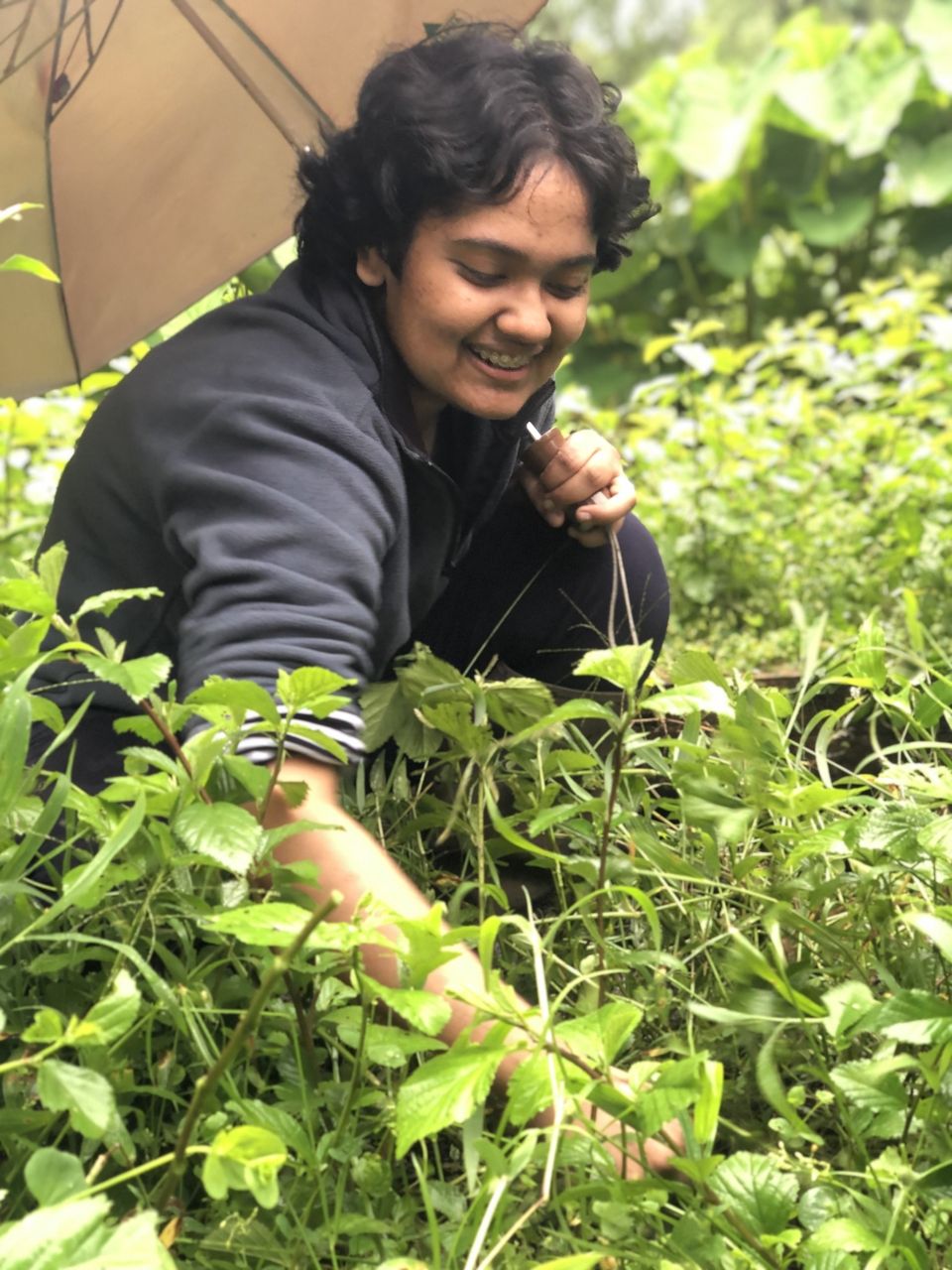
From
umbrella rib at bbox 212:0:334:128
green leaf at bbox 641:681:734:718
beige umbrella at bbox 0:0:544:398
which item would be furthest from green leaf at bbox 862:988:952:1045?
umbrella rib at bbox 212:0:334:128

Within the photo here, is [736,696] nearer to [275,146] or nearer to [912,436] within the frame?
[275,146]

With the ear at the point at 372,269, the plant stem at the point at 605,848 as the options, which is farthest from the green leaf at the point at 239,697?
the ear at the point at 372,269

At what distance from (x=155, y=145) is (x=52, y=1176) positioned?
1.44 m

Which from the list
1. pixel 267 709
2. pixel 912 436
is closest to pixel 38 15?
pixel 267 709

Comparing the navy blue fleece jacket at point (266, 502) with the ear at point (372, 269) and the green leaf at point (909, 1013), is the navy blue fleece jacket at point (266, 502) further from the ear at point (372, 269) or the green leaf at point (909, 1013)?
the green leaf at point (909, 1013)

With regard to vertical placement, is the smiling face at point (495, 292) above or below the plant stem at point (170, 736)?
below

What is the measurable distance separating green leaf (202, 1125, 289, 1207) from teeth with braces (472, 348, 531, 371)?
1.00 metres

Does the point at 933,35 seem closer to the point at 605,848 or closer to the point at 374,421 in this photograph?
the point at 374,421

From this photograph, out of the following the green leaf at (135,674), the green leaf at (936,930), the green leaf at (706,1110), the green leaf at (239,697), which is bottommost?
the green leaf at (936,930)

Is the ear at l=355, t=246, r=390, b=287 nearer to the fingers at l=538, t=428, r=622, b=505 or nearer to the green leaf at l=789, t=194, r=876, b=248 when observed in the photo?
the fingers at l=538, t=428, r=622, b=505

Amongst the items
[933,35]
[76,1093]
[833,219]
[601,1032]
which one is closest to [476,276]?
[601,1032]

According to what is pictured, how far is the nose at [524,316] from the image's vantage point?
1.60m

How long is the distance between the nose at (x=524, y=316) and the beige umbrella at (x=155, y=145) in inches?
18.4

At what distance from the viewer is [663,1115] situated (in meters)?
0.86
